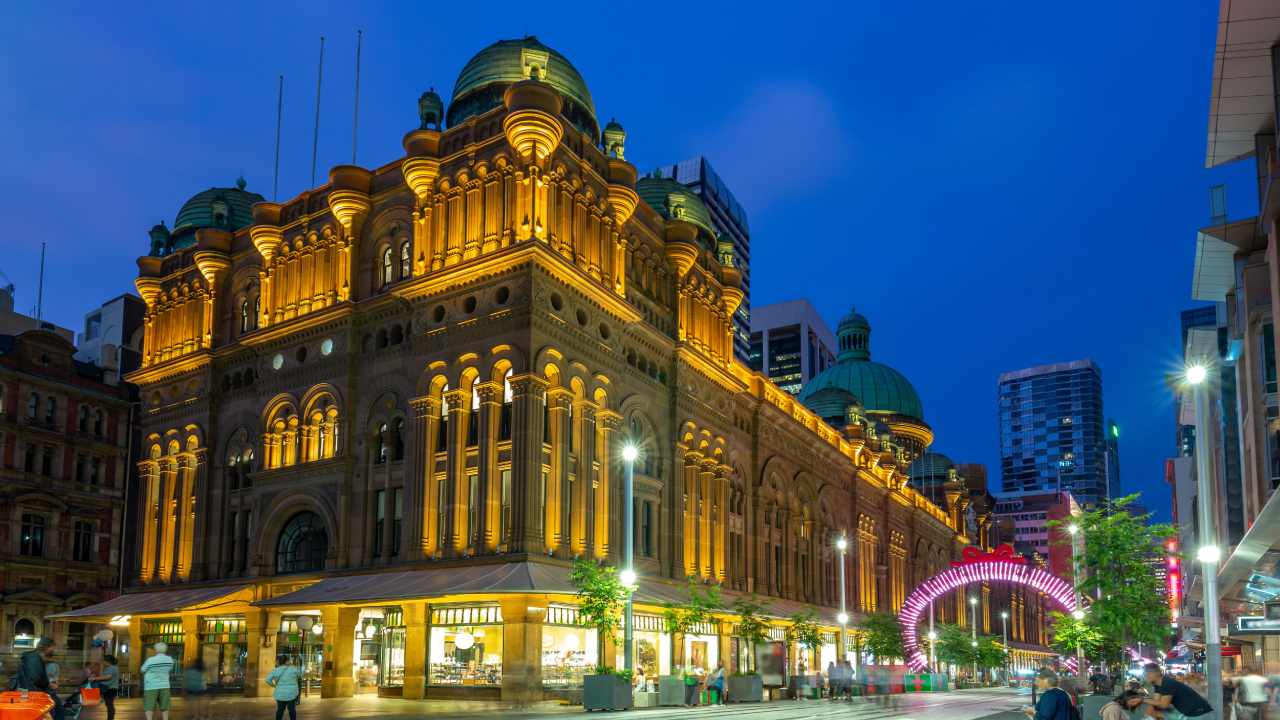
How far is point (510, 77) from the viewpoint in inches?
2315

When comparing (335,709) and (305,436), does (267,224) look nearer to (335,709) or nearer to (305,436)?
(305,436)

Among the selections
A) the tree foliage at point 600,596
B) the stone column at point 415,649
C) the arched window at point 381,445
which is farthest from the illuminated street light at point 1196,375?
the arched window at point 381,445

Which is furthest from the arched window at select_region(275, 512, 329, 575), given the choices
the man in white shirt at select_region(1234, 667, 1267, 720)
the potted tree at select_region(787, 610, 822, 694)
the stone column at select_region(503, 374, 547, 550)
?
the man in white shirt at select_region(1234, 667, 1267, 720)

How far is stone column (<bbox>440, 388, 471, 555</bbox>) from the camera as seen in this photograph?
49219 mm

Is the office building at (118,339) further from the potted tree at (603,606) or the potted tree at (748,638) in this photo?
the potted tree at (603,606)

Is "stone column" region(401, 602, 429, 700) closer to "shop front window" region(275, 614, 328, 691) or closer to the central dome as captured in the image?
"shop front window" region(275, 614, 328, 691)

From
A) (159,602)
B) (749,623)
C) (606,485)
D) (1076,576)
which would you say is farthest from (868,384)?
(159,602)

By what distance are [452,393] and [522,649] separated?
11714 mm

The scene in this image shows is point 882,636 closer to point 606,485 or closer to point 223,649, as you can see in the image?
point 606,485

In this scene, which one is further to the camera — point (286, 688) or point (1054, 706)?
point (286, 688)

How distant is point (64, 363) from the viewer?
7588 centimetres

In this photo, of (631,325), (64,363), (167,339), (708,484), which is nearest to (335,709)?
(631,325)

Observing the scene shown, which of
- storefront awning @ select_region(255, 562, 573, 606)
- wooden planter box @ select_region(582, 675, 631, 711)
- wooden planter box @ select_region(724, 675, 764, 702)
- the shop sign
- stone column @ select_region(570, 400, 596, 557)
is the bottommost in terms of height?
wooden planter box @ select_region(724, 675, 764, 702)

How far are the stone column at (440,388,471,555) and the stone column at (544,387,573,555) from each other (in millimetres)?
3614
